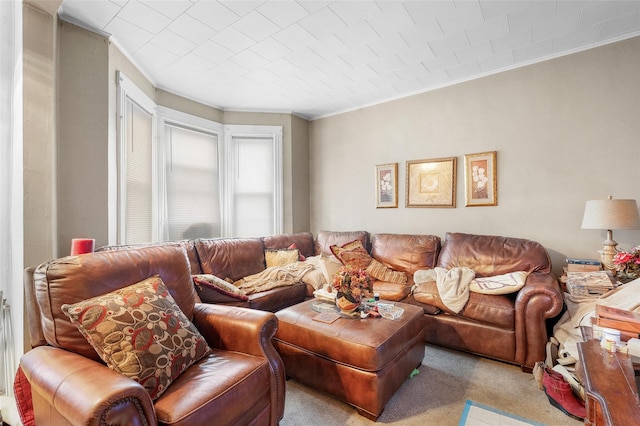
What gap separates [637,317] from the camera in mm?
1357

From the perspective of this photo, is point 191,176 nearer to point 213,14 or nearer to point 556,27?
point 213,14

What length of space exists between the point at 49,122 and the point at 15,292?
3.83 ft

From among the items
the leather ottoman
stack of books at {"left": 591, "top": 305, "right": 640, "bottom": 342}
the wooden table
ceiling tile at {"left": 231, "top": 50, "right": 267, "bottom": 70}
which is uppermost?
ceiling tile at {"left": 231, "top": 50, "right": 267, "bottom": 70}

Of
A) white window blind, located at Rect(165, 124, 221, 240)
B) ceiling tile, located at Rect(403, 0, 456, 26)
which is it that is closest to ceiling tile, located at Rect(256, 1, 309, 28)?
ceiling tile, located at Rect(403, 0, 456, 26)

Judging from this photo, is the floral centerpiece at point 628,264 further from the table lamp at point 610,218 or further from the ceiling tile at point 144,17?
the ceiling tile at point 144,17

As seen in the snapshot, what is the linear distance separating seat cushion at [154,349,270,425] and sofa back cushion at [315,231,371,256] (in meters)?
2.50

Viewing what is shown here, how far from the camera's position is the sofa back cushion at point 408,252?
131 inches

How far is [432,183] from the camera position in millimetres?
3664

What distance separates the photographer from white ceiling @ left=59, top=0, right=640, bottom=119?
2.20 m

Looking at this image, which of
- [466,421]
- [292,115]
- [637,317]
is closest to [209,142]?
[292,115]

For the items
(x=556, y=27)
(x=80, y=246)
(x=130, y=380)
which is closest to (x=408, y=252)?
(x=556, y=27)

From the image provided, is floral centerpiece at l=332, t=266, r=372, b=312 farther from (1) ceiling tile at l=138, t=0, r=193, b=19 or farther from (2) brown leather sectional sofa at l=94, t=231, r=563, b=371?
(1) ceiling tile at l=138, t=0, r=193, b=19

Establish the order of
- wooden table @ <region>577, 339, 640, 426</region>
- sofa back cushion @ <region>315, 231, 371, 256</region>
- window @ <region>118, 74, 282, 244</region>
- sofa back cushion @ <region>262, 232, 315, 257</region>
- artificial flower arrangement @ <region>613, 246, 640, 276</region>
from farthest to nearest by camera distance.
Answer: sofa back cushion @ <region>315, 231, 371, 256</region>, sofa back cushion @ <region>262, 232, 315, 257</region>, window @ <region>118, 74, 282, 244</region>, artificial flower arrangement @ <region>613, 246, 640, 276</region>, wooden table @ <region>577, 339, 640, 426</region>

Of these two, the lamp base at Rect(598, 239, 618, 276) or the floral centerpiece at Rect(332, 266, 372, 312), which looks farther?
the lamp base at Rect(598, 239, 618, 276)
